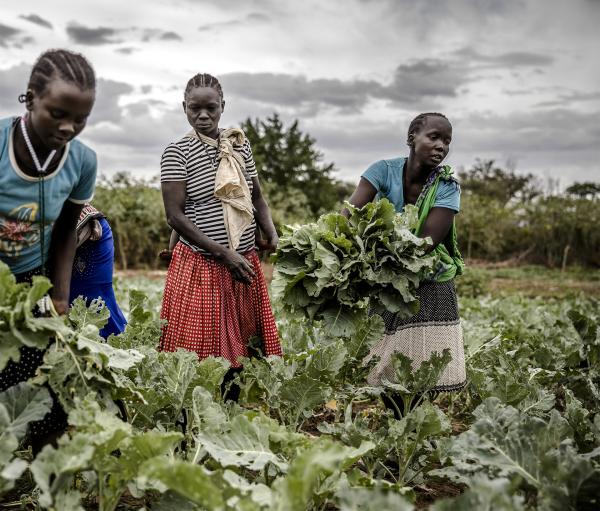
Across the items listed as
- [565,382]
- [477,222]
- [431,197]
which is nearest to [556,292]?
[477,222]

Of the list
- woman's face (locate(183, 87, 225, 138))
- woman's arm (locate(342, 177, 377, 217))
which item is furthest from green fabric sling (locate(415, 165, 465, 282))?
woman's face (locate(183, 87, 225, 138))

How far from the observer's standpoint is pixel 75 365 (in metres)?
2.09

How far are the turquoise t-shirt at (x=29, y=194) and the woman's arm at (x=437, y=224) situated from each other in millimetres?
1559

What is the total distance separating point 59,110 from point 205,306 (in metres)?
1.54

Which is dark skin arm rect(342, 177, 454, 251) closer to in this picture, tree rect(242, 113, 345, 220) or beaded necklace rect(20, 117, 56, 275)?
beaded necklace rect(20, 117, 56, 275)

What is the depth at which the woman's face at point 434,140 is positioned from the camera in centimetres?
318

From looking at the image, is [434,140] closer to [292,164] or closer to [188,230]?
[188,230]

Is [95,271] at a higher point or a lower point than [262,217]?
lower

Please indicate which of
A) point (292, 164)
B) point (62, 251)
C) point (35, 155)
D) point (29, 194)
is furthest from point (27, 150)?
point (292, 164)

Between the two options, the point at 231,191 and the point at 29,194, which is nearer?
the point at 29,194

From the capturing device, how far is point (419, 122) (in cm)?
326

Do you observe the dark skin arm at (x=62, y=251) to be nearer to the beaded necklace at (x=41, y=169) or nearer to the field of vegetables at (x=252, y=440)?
the beaded necklace at (x=41, y=169)

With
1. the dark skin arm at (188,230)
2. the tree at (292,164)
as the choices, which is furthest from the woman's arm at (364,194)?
the tree at (292,164)

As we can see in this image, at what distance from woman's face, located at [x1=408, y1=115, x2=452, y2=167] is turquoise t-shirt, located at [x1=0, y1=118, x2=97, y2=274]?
159 centimetres
